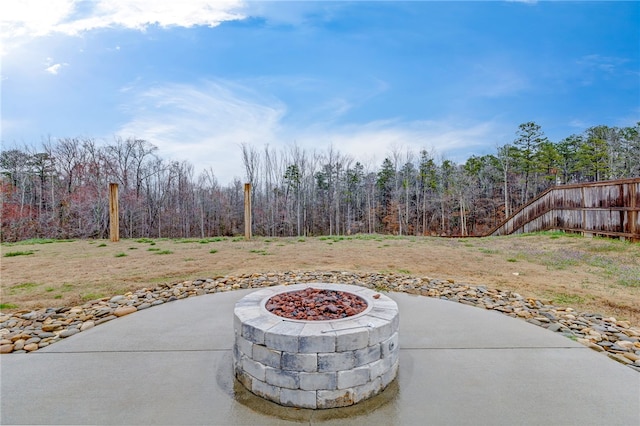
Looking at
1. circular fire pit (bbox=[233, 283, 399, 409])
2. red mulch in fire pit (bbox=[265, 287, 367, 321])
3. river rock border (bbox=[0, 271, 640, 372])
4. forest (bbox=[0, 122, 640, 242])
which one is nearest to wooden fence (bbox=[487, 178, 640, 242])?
river rock border (bbox=[0, 271, 640, 372])

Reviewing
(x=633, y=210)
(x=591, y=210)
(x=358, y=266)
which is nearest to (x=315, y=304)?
(x=358, y=266)

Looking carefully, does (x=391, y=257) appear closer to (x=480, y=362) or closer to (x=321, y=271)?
(x=321, y=271)

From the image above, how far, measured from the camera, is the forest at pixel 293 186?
1391cm

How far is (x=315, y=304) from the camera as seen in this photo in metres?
2.57

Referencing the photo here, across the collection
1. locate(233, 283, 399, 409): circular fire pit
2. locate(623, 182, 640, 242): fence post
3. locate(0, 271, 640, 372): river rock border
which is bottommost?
locate(0, 271, 640, 372): river rock border

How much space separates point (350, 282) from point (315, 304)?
236cm

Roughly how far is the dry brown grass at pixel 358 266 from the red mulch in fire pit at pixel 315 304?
292 centimetres

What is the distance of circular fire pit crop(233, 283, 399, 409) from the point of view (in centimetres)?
188

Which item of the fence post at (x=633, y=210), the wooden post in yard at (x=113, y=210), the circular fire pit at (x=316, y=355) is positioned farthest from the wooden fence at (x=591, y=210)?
the wooden post in yard at (x=113, y=210)

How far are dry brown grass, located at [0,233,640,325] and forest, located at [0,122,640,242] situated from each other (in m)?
6.77

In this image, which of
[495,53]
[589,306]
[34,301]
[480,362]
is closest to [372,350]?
[480,362]

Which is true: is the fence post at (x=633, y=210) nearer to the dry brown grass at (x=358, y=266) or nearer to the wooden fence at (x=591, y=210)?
the wooden fence at (x=591, y=210)

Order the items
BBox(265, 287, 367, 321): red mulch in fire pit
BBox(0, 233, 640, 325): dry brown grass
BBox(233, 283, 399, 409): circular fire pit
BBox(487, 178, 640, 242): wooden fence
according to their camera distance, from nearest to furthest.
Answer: BBox(233, 283, 399, 409): circular fire pit → BBox(265, 287, 367, 321): red mulch in fire pit → BBox(0, 233, 640, 325): dry brown grass → BBox(487, 178, 640, 242): wooden fence

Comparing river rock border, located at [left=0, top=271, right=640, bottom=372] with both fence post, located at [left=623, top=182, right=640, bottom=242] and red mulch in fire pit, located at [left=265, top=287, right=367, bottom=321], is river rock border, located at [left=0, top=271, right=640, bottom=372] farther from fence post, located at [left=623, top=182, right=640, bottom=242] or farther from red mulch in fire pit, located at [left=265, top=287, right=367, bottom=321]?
fence post, located at [left=623, top=182, right=640, bottom=242]
